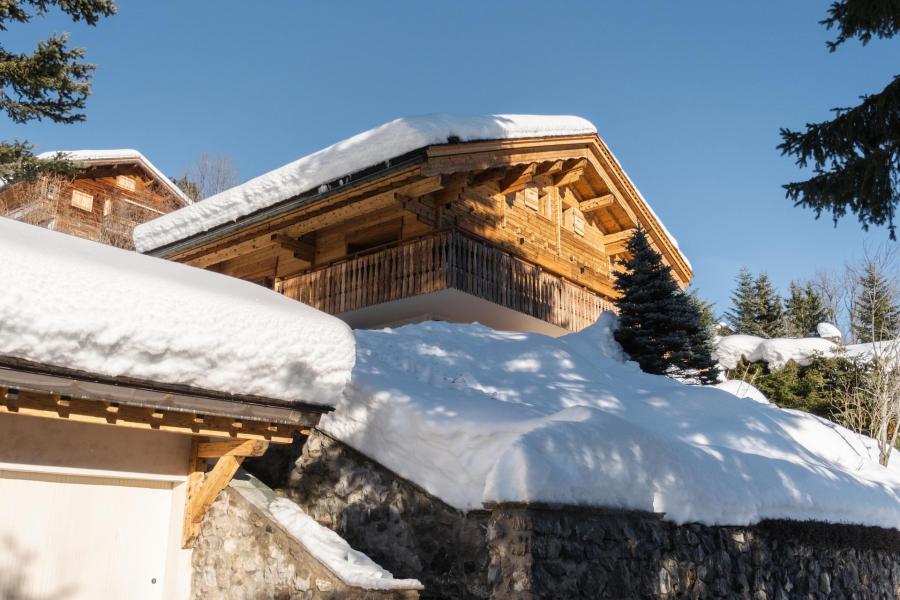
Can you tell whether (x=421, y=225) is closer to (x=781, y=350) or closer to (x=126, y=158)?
(x=781, y=350)

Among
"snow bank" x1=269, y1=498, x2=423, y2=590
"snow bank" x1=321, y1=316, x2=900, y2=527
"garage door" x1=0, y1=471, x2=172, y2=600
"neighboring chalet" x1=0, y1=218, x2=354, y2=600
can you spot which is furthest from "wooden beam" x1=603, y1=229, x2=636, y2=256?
"garage door" x1=0, y1=471, x2=172, y2=600

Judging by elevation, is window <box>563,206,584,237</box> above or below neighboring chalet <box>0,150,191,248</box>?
below

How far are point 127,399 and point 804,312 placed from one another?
113 feet

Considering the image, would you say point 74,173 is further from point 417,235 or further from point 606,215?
point 606,215

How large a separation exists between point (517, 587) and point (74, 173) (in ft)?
31.5

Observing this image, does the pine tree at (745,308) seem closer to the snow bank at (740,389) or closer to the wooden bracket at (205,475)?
the snow bank at (740,389)

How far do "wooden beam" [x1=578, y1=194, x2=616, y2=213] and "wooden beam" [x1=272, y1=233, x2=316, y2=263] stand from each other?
775 centimetres

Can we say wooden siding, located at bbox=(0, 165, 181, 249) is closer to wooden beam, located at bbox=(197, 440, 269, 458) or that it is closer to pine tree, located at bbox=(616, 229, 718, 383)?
pine tree, located at bbox=(616, 229, 718, 383)

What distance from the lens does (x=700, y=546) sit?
6.64 m

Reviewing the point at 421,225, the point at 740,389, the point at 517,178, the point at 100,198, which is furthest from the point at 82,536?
the point at 100,198

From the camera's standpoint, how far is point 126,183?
34531 millimetres

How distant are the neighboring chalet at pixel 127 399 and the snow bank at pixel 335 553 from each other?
0.63 m

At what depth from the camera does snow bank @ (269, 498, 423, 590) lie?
548cm

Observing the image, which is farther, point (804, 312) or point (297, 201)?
point (804, 312)
